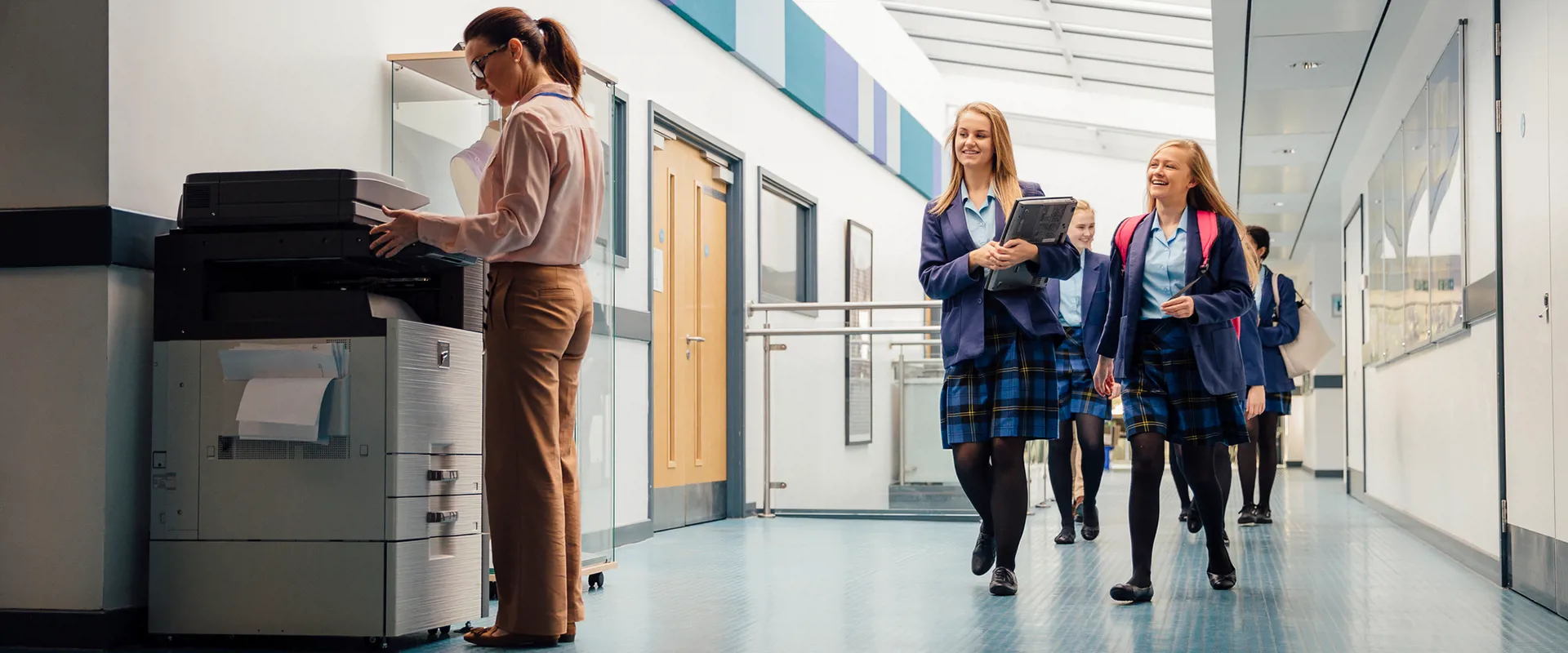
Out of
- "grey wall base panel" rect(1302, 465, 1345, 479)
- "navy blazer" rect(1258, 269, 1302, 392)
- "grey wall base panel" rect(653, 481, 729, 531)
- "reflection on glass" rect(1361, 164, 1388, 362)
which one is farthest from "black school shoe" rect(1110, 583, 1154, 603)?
"grey wall base panel" rect(1302, 465, 1345, 479)

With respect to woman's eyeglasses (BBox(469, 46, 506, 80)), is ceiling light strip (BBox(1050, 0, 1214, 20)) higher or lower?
higher

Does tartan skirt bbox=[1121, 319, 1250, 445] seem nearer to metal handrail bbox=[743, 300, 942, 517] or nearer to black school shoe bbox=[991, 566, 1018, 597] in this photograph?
black school shoe bbox=[991, 566, 1018, 597]

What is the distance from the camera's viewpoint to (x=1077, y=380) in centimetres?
541

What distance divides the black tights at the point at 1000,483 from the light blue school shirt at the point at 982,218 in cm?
55

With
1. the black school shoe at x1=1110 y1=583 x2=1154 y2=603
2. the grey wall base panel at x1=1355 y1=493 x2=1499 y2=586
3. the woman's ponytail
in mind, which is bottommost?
the grey wall base panel at x1=1355 y1=493 x2=1499 y2=586

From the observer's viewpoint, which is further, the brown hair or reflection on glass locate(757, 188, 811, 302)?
reflection on glass locate(757, 188, 811, 302)

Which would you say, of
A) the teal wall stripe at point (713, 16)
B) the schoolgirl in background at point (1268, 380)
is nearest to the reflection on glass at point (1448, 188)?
the schoolgirl in background at point (1268, 380)

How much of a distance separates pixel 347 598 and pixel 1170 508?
5747 millimetres

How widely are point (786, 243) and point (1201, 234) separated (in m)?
4.69

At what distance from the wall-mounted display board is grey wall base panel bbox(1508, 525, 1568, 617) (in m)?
1.05

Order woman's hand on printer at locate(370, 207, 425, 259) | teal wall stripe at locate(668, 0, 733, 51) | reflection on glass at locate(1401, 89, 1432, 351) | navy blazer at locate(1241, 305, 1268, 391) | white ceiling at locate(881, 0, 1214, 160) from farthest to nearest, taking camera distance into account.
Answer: white ceiling at locate(881, 0, 1214, 160) < teal wall stripe at locate(668, 0, 733, 51) < reflection on glass at locate(1401, 89, 1432, 351) < navy blazer at locate(1241, 305, 1268, 391) < woman's hand on printer at locate(370, 207, 425, 259)

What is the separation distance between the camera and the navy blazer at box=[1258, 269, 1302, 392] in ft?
21.1

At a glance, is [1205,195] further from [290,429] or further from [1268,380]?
[1268,380]

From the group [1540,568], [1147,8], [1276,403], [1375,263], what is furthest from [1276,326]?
[1147,8]
